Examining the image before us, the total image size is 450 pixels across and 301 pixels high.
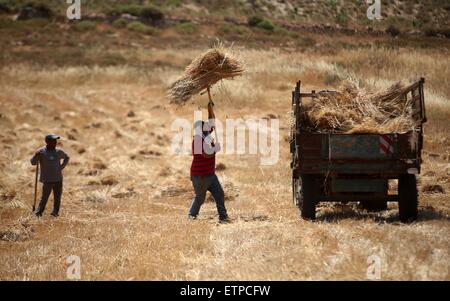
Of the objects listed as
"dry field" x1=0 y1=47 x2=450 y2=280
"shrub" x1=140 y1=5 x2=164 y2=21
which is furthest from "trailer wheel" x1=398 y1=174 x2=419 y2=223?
"shrub" x1=140 y1=5 x2=164 y2=21

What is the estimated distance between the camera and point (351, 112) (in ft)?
31.5

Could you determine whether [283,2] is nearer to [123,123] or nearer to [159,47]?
[159,47]

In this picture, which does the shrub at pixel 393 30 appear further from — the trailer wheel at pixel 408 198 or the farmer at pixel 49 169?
the trailer wheel at pixel 408 198

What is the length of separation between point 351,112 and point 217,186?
263 centimetres

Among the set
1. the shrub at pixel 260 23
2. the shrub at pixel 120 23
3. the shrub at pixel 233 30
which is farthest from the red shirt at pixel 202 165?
the shrub at pixel 120 23

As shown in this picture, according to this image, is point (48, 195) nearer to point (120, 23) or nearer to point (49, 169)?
point (49, 169)

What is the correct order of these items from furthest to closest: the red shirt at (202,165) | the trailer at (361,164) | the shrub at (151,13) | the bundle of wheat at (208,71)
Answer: the shrub at (151,13) → the bundle of wheat at (208,71) → the red shirt at (202,165) → the trailer at (361,164)

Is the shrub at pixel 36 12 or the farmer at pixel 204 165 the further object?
the shrub at pixel 36 12

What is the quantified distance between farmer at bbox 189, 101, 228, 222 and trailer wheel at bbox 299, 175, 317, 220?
1.51 m

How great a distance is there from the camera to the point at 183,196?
48.0ft

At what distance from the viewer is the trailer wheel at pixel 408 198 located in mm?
9094

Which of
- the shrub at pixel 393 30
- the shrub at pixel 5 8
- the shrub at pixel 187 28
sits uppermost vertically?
the shrub at pixel 5 8

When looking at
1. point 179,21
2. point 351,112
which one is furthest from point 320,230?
point 179,21

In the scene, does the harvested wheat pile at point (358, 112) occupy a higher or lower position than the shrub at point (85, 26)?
lower
